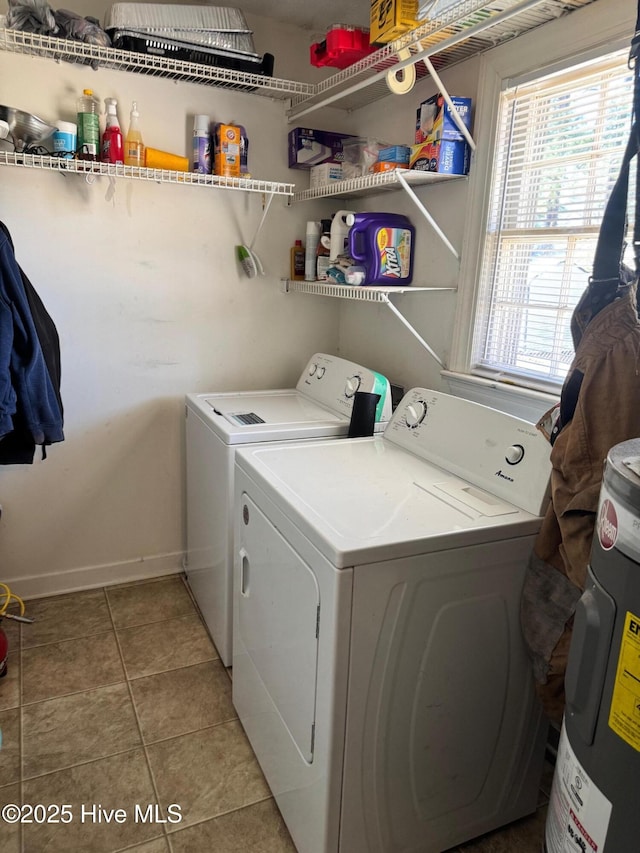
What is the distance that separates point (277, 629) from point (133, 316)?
150 centimetres

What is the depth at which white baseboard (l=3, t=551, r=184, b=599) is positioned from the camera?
8.24ft

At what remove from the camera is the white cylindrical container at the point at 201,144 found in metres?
2.30

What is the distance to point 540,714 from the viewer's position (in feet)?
4.98

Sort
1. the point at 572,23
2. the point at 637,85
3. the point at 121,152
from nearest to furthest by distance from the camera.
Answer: the point at 637,85 → the point at 572,23 → the point at 121,152

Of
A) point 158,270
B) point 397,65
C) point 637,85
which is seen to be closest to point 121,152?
point 158,270

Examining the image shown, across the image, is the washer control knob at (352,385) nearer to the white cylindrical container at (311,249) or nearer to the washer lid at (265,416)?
Answer: the washer lid at (265,416)

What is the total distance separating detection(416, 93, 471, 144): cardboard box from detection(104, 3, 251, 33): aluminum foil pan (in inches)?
30.5

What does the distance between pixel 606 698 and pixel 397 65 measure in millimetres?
1733

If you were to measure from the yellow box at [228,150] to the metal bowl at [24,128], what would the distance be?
0.59m

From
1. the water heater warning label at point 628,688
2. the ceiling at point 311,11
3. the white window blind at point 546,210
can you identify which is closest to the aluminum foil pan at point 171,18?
the ceiling at point 311,11

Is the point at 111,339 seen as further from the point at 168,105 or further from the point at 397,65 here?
the point at 397,65

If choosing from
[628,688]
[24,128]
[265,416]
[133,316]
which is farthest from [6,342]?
[628,688]

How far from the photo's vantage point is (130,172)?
6.96 feet

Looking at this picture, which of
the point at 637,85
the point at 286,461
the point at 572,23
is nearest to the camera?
the point at 637,85
